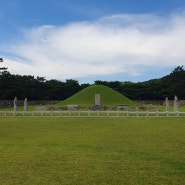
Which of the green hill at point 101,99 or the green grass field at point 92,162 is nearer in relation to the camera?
the green grass field at point 92,162

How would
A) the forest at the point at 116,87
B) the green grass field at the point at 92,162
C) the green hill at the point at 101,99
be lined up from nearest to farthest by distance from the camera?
the green grass field at the point at 92,162 < the green hill at the point at 101,99 < the forest at the point at 116,87

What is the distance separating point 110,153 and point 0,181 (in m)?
4.74

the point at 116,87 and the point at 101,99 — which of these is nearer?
the point at 101,99

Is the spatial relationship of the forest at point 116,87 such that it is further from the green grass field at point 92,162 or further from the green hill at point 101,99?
the green grass field at point 92,162

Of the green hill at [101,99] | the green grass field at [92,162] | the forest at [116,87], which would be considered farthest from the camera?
the forest at [116,87]

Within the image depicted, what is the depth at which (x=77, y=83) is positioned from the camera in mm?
96062

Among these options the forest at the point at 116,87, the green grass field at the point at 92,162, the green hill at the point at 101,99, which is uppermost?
the forest at the point at 116,87

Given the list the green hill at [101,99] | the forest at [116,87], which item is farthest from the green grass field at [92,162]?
the forest at [116,87]

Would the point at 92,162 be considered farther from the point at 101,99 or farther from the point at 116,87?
the point at 116,87

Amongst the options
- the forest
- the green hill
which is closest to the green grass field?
the green hill

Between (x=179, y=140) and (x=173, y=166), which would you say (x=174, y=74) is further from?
(x=173, y=166)

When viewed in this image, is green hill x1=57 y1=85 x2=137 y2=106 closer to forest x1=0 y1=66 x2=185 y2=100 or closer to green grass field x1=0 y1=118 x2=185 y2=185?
forest x1=0 y1=66 x2=185 y2=100

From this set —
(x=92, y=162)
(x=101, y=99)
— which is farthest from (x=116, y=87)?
(x=92, y=162)

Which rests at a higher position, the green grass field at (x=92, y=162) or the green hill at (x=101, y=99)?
the green hill at (x=101, y=99)
